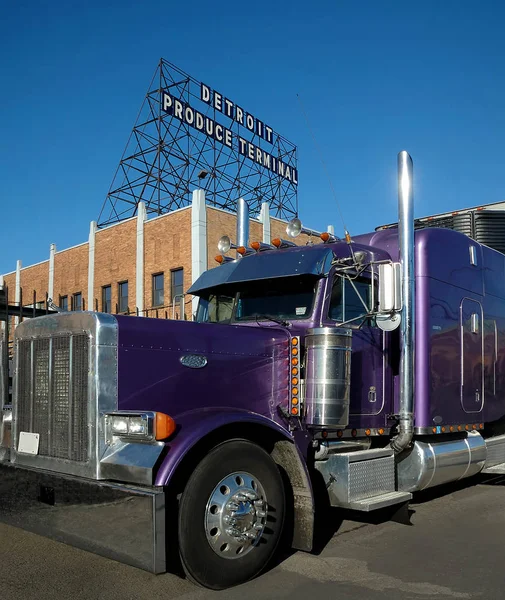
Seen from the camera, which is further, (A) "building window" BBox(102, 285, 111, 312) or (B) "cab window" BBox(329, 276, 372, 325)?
(A) "building window" BBox(102, 285, 111, 312)

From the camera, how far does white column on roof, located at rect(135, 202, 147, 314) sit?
80.4ft

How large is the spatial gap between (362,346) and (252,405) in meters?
1.39

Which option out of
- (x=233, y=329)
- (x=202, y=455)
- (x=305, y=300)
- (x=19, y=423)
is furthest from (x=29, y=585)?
(x=305, y=300)

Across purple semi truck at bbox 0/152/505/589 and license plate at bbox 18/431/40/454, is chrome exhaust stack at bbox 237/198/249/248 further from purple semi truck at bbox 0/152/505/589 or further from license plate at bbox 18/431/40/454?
license plate at bbox 18/431/40/454

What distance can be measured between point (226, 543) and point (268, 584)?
471mm

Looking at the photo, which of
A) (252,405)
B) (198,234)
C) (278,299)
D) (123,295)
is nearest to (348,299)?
(278,299)

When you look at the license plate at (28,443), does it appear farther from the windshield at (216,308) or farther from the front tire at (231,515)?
the windshield at (216,308)

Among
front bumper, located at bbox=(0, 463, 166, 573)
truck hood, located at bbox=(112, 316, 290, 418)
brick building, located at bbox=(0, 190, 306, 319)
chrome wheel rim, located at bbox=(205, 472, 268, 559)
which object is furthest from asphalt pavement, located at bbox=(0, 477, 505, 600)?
brick building, located at bbox=(0, 190, 306, 319)

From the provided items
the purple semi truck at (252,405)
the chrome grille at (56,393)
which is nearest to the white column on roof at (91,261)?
the purple semi truck at (252,405)

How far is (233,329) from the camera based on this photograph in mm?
5188

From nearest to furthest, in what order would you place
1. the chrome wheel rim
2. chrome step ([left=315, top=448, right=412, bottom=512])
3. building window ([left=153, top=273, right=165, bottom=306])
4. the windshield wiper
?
1. the chrome wheel rim
2. chrome step ([left=315, top=448, right=412, bottom=512])
3. the windshield wiper
4. building window ([left=153, top=273, right=165, bottom=306])

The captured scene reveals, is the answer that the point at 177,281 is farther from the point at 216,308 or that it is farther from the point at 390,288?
the point at 390,288

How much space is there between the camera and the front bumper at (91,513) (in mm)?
3863

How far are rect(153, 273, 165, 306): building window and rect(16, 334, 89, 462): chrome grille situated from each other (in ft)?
61.3
